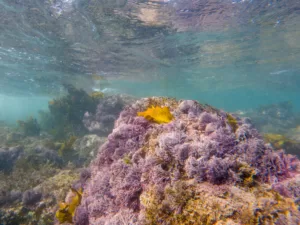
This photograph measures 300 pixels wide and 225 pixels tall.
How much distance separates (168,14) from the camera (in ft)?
40.8

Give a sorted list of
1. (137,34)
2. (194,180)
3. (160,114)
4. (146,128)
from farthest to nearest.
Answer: (137,34) → (146,128) → (160,114) → (194,180)

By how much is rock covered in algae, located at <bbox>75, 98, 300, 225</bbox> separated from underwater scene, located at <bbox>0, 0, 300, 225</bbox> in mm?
15

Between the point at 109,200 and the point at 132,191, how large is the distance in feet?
1.69

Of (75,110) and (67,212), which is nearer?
(67,212)

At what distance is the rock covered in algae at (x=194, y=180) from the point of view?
1.90 meters

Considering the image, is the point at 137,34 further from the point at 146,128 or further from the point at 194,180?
the point at 194,180

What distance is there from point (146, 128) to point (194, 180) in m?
1.52

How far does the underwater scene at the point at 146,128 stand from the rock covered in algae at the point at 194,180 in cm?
2

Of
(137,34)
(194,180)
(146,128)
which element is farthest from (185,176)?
(137,34)

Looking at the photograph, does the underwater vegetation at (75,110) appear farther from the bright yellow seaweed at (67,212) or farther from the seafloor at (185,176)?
the bright yellow seaweed at (67,212)

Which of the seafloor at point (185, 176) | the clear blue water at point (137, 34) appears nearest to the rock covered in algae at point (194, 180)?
A: the seafloor at point (185, 176)

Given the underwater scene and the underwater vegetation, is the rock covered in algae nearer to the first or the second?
the underwater scene

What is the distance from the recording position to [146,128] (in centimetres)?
354

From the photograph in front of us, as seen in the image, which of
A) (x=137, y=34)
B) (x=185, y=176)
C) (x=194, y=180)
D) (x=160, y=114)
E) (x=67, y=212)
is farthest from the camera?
(x=137, y=34)
